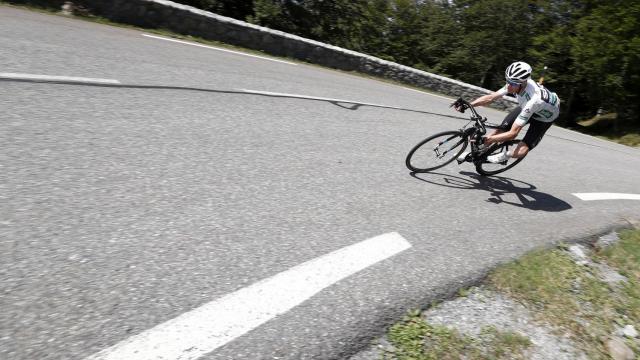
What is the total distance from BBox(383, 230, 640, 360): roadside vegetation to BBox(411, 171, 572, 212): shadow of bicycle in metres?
1.21

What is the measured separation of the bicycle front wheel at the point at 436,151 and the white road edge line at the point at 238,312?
265cm

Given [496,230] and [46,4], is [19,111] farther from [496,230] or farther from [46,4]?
[46,4]

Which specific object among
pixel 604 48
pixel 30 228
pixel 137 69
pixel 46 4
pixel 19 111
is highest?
pixel 604 48

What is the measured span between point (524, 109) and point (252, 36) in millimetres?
10010

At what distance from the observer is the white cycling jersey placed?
5.70 m

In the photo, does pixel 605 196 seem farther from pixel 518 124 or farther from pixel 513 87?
pixel 513 87

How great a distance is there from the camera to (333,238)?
3.80 m

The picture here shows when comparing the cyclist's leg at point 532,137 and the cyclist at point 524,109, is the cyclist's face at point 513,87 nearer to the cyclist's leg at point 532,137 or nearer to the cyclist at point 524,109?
the cyclist at point 524,109

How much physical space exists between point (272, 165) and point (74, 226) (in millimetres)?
2334

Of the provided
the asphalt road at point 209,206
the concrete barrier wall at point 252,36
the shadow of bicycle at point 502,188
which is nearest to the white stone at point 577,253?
the asphalt road at point 209,206

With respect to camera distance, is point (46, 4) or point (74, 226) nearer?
point (74, 226)

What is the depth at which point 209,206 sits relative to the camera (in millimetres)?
3797

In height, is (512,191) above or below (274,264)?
above

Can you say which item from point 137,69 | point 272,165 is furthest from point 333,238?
point 137,69
